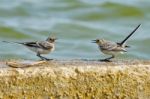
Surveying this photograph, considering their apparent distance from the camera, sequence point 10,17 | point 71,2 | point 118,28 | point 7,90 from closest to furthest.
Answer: point 7,90, point 118,28, point 10,17, point 71,2

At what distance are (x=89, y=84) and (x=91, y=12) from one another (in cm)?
1587

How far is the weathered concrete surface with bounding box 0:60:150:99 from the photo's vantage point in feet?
23.2

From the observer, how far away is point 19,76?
279 inches

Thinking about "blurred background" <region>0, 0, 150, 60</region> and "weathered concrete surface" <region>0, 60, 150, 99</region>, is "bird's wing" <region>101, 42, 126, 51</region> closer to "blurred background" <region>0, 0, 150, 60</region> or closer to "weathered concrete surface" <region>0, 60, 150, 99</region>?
"weathered concrete surface" <region>0, 60, 150, 99</region>

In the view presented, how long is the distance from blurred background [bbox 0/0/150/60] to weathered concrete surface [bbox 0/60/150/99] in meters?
9.71

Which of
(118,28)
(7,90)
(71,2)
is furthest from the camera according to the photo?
(71,2)

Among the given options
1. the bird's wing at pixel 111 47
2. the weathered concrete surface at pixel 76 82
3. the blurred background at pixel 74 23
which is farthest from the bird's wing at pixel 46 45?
the blurred background at pixel 74 23

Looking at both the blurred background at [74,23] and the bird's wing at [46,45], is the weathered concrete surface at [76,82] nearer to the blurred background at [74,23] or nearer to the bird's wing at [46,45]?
the bird's wing at [46,45]

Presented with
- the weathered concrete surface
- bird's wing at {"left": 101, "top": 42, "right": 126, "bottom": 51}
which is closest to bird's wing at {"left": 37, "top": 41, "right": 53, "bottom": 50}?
bird's wing at {"left": 101, "top": 42, "right": 126, "bottom": 51}

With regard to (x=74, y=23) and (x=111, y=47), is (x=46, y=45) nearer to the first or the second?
(x=111, y=47)

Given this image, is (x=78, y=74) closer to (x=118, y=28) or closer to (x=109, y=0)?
(x=118, y=28)

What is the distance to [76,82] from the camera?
23.5 ft

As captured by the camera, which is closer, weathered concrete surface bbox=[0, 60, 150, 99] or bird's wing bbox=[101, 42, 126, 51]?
weathered concrete surface bbox=[0, 60, 150, 99]

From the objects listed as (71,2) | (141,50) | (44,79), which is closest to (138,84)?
(44,79)
